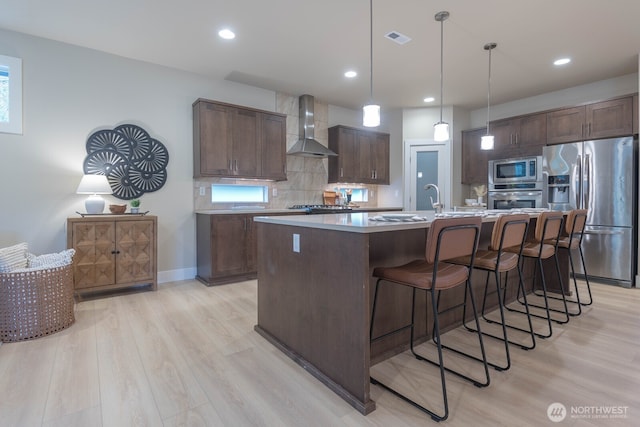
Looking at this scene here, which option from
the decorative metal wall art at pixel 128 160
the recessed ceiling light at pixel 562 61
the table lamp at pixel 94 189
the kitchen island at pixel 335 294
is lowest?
the kitchen island at pixel 335 294

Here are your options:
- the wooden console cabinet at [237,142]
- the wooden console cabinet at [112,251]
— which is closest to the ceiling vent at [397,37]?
the wooden console cabinet at [237,142]

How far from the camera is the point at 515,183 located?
4914 millimetres

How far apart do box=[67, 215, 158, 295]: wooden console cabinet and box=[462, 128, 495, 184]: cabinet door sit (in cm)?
514

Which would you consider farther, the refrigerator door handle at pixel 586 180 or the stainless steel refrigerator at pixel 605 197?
the refrigerator door handle at pixel 586 180

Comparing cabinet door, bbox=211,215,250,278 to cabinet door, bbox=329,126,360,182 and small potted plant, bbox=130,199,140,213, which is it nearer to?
small potted plant, bbox=130,199,140,213

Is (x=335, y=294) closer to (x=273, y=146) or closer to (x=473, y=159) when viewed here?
(x=273, y=146)

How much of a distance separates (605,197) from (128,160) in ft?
19.3

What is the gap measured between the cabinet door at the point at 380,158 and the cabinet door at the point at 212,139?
2.73m

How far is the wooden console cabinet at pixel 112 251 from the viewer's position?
3202mm

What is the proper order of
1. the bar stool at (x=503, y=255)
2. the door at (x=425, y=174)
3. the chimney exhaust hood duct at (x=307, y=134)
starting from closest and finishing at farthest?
the bar stool at (x=503, y=255), the chimney exhaust hood duct at (x=307, y=134), the door at (x=425, y=174)

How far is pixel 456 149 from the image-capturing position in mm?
5812

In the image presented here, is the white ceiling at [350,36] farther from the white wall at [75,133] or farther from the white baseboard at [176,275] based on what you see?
the white baseboard at [176,275]

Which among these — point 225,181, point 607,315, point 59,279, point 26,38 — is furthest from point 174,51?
point 607,315

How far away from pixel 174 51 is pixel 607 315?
5105 mm
